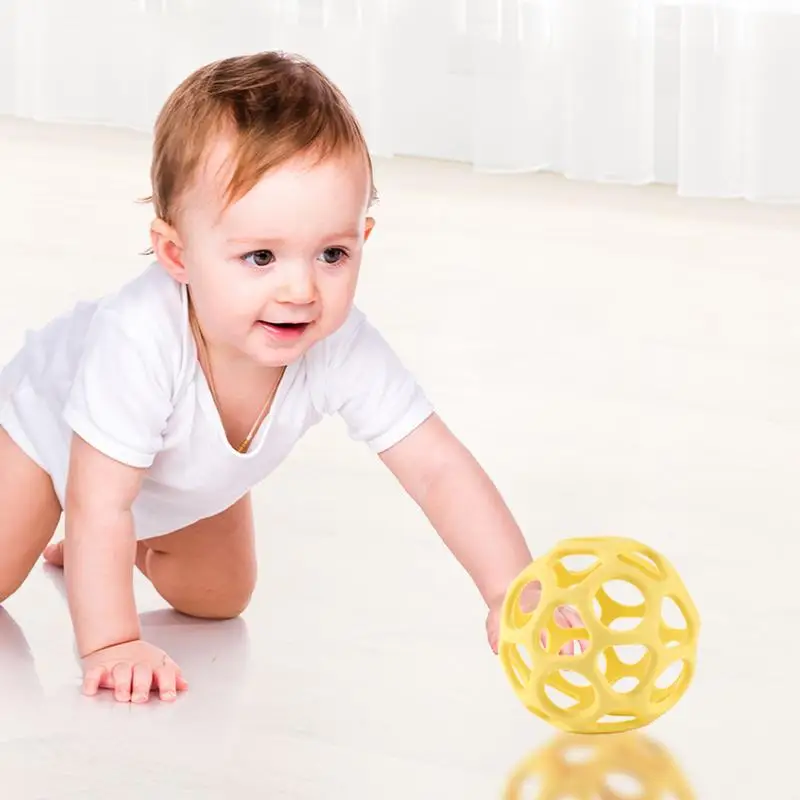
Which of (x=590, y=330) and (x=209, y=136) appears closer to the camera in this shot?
(x=209, y=136)

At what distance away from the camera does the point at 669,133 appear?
10.4 ft

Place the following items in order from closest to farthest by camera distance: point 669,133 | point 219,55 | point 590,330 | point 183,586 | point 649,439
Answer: point 183,586 < point 649,439 < point 590,330 < point 669,133 < point 219,55

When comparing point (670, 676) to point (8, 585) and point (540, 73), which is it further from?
point (540, 73)

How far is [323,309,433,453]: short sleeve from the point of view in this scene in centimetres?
122

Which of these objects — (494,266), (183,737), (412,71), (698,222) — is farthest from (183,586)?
(412,71)

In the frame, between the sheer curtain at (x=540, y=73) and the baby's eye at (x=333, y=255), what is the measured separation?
6.55 ft

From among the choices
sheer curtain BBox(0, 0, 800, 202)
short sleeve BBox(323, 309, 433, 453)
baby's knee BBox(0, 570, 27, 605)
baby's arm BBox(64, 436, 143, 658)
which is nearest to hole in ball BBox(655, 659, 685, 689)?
short sleeve BBox(323, 309, 433, 453)

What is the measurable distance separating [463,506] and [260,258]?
0.74 ft

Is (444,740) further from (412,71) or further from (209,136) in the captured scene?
(412,71)

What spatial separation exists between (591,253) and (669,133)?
0.64 m

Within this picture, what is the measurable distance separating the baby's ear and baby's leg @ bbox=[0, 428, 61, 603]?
0.19 meters

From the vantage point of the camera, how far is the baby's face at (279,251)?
1.09m

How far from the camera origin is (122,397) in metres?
1.16

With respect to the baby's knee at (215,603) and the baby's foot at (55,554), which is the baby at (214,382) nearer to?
the baby's knee at (215,603)
